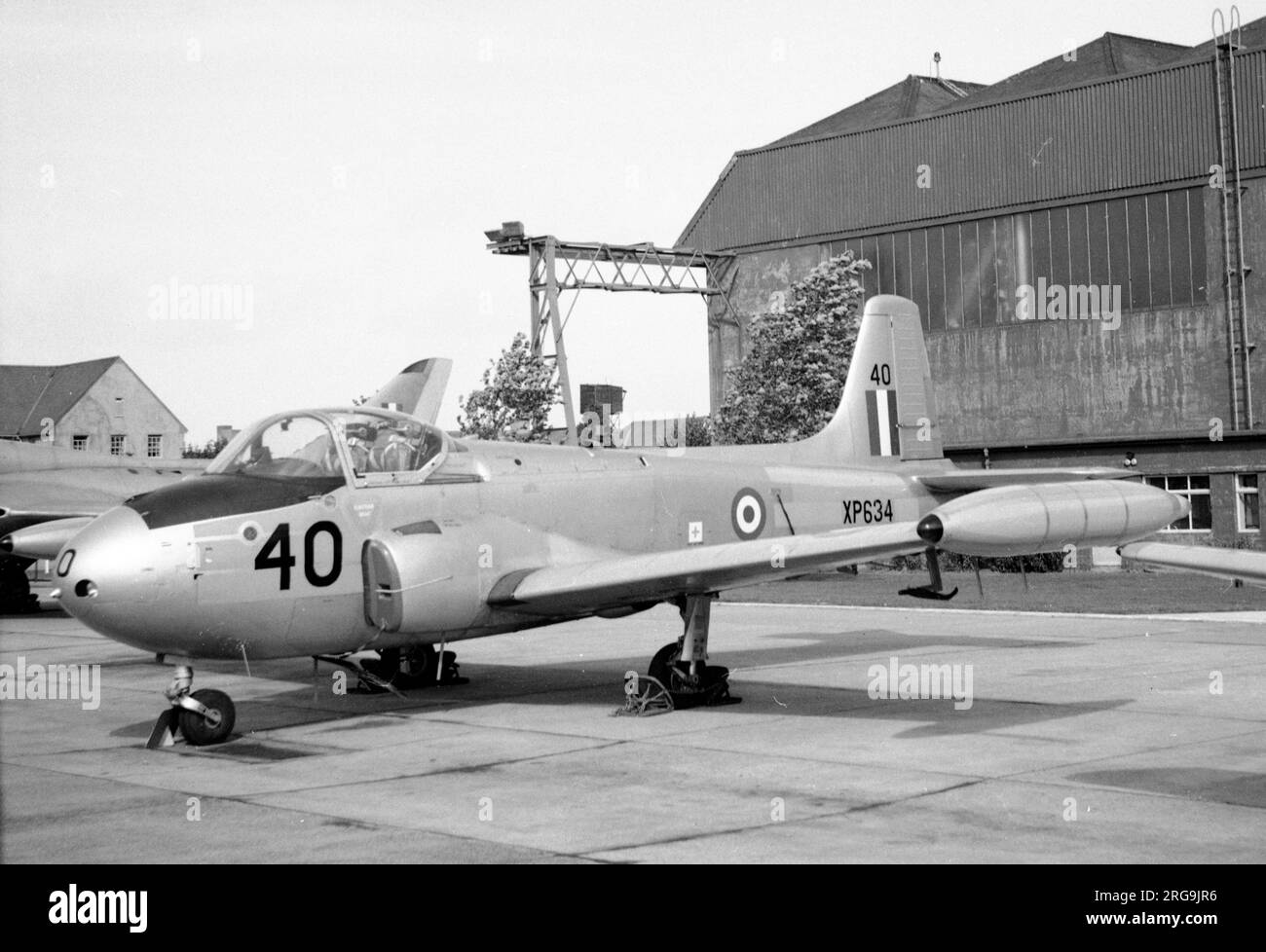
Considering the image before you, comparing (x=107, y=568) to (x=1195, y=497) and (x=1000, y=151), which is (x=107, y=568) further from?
(x=1000, y=151)

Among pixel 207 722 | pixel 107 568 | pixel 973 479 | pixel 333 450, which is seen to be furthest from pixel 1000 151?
pixel 107 568

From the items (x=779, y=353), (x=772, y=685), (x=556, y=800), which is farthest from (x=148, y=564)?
(x=779, y=353)

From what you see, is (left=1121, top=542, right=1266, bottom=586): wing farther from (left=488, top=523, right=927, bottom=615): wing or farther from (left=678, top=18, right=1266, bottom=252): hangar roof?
(left=678, top=18, right=1266, bottom=252): hangar roof

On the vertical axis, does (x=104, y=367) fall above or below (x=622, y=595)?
above

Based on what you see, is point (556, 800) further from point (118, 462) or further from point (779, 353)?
point (779, 353)

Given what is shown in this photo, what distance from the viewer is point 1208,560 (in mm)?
6871

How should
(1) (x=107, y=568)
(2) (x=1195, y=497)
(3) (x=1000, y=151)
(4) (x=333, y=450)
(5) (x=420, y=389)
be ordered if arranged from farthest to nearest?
(3) (x=1000, y=151), (2) (x=1195, y=497), (5) (x=420, y=389), (4) (x=333, y=450), (1) (x=107, y=568)

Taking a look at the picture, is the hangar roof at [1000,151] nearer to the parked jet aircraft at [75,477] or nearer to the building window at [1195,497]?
the building window at [1195,497]

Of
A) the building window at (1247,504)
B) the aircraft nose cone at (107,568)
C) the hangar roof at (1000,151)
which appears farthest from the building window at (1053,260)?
the aircraft nose cone at (107,568)

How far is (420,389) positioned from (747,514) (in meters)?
6.93

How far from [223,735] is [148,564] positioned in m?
1.73

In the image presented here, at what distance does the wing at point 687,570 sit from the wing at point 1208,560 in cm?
351
